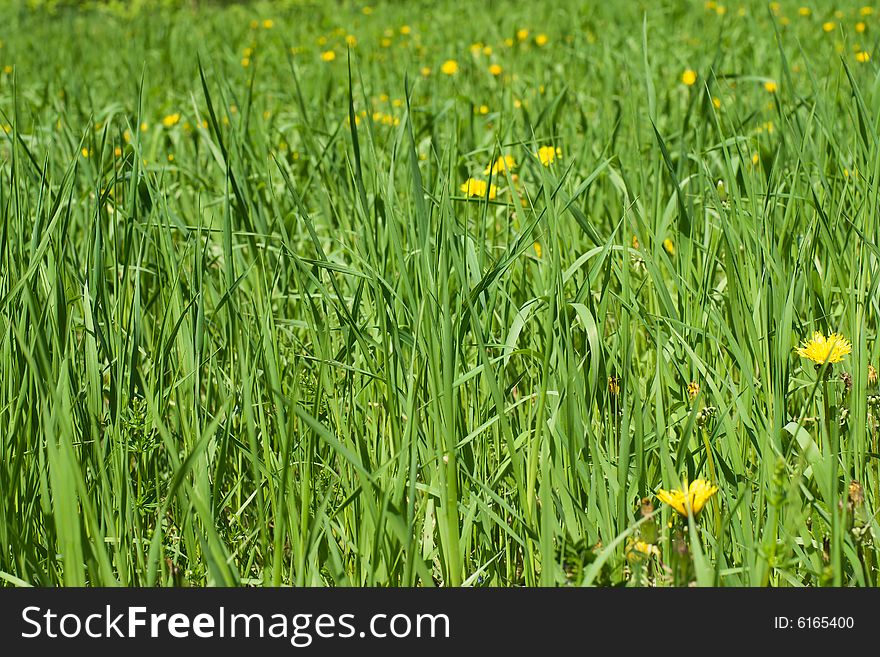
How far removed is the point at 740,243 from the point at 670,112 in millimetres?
1628

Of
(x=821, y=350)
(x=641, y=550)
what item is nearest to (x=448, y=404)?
(x=641, y=550)

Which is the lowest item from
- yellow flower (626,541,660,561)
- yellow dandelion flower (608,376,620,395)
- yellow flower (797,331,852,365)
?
yellow flower (626,541,660,561)

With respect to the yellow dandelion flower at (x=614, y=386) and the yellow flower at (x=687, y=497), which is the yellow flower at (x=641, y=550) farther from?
the yellow dandelion flower at (x=614, y=386)

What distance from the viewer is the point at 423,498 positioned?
3.91 ft

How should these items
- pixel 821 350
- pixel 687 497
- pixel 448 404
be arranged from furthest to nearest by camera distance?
pixel 821 350
pixel 448 404
pixel 687 497

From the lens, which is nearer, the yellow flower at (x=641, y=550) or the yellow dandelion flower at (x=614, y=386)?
the yellow flower at (x=641, y=550)

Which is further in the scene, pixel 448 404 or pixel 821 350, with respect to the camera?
pixel 821 350

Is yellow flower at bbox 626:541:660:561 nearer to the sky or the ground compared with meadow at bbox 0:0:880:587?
nearer to the ground

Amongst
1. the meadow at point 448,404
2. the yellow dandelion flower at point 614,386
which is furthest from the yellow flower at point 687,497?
the yellow dandelion flower at point 614,386

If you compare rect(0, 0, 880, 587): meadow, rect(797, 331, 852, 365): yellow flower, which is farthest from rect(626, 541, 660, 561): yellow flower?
rect(797, 331, 852, 365): yellow flower

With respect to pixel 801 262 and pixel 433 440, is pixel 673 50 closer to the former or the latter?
pixel 801 262

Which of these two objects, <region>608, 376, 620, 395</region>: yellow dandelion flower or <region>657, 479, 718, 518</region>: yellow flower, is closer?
<region>657, 479, 718, 518</region>: yellow flower

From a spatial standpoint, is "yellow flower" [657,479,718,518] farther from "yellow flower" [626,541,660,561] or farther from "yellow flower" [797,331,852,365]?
"yellow flower" [797,331,852,365]

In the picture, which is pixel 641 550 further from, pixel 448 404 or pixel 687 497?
pixel 448 404
